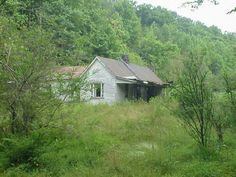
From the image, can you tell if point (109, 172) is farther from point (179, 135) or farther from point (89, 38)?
point (89, 38)

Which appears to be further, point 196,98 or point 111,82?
point 111,82

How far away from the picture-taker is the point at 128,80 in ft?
102

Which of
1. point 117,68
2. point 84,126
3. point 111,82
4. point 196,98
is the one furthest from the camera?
point 117,68

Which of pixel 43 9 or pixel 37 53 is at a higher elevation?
pixel 43 9

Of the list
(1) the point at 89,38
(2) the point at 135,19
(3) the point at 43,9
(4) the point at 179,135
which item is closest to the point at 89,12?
(1) the point at 89,38

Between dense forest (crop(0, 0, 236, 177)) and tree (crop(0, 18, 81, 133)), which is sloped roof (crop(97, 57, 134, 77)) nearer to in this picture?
dense forest (crop(0, 0, 236, 177))

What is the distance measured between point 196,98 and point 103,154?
10.9 ft

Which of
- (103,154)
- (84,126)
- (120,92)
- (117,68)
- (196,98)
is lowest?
(103,154)

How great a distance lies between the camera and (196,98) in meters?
11.2

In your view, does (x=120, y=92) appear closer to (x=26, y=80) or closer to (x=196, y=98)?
(x=196, y=98)

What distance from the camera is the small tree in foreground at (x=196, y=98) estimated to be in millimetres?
11172

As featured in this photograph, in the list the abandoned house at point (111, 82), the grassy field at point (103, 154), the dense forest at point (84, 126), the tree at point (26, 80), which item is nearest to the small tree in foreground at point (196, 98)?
the dense forest at point (84, 126)

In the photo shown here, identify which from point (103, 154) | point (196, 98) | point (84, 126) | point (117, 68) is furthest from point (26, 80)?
point (117, 68)

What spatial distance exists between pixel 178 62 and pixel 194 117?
203cm
